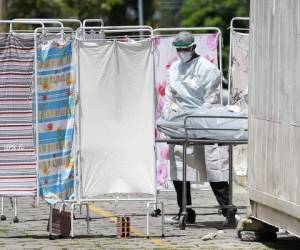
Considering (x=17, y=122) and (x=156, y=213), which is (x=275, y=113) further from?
(x=156, y=213)

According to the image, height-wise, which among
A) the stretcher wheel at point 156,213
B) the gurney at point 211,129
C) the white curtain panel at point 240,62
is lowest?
the stretcher wheel at point 156,213

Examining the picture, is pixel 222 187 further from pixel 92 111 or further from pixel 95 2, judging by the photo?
pixel 95 2

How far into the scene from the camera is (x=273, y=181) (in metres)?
10.5

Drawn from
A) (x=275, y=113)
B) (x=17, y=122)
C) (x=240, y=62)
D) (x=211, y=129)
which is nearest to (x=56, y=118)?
(x=17, y=122)

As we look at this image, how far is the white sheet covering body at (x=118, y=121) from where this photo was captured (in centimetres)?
1202

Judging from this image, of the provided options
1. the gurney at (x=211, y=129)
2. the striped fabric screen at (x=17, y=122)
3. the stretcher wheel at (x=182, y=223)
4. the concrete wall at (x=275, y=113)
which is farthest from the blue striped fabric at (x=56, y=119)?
the concrete wall at (x=275, y=113)

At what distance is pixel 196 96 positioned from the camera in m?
13.1

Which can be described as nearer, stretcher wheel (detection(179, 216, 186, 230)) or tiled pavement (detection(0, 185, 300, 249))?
tiled pavement (detection(0, 185, 300, 249))

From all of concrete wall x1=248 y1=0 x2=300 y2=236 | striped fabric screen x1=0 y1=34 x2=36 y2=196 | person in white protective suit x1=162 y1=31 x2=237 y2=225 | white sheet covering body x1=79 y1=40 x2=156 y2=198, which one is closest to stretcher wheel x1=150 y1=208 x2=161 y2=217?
person in white protective suit x1=162 y1=31 x2=237 y2=225

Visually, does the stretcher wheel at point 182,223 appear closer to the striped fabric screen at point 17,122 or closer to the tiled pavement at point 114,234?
the tiled pavement at point 114,234

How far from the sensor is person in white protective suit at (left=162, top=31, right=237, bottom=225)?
42.9 feet

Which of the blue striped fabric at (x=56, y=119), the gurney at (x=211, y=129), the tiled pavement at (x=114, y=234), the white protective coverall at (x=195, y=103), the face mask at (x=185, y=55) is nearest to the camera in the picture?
the tiled pavement at (x=114, y=234)

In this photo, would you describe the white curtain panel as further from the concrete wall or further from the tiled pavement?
the concrete wall

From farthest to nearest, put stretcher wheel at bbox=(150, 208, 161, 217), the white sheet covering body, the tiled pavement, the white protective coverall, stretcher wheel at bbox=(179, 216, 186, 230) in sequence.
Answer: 1. stretcher wheel at bbox=(150, 208, 161, 217)
2. the white protective coverall
3. stretcher wheel at bbox=(179, 216, 186, 230)
4. the white sheet covering body
5. the tiled pavement
